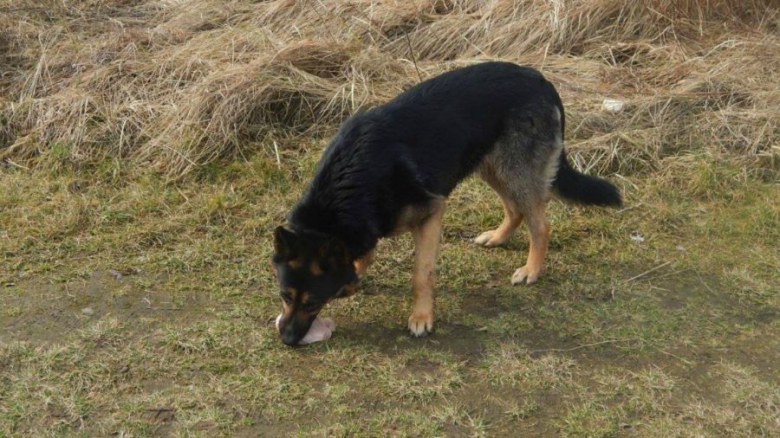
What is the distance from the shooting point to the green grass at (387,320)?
378 centimetres

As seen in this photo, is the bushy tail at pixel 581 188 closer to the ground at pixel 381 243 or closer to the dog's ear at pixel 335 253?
the ground at pixel 381 243

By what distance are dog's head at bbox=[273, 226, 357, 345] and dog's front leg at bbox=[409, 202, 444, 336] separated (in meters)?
0.46

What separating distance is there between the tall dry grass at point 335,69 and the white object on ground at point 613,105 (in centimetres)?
5

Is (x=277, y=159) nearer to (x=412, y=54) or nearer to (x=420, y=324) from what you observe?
(x=412, y=54)

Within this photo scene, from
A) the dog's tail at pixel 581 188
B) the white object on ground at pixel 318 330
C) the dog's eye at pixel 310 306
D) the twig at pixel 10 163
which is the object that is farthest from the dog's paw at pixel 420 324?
the twig at pixel 10 163

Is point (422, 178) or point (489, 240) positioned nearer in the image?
point (422, 178)

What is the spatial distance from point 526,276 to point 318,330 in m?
1.47

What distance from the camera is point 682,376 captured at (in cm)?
404

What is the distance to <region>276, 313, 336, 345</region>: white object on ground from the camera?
4.27 meters

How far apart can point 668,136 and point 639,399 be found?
3.20 metres

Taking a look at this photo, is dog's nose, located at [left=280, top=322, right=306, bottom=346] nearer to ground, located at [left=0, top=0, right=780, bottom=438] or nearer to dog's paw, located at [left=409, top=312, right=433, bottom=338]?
ground, located at [left=0, top=0, right=780, bottom=438]

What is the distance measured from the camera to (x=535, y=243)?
4918 mm

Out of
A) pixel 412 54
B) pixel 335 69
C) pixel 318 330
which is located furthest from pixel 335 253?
pixel 412 54

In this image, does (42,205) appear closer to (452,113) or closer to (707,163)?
(452,113)
